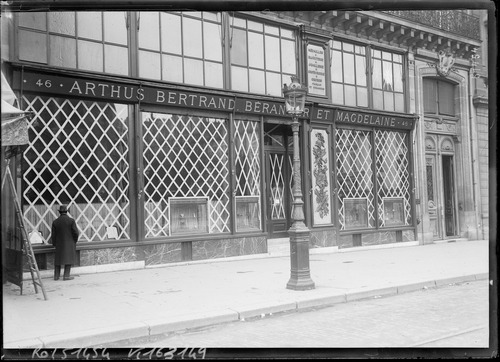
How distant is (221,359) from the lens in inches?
189

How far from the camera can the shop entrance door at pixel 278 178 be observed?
1508 centimetres

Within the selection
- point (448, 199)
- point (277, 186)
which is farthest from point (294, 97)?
point (448, 199)

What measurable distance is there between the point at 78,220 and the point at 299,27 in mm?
8903

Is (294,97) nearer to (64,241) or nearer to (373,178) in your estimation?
(64,241)

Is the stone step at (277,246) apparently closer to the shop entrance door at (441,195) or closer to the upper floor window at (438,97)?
the shop entrance door at (441,195)

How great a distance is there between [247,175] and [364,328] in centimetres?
788

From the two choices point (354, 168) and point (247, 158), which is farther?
point (354, 168)

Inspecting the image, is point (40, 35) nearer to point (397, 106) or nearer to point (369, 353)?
point (369, 353)

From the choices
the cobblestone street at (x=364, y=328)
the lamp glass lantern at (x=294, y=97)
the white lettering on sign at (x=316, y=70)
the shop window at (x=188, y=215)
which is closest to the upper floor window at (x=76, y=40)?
the shop window at (x=188, y=215)

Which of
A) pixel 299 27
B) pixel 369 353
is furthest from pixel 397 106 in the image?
pixel 369 353

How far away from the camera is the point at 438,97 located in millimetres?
18719

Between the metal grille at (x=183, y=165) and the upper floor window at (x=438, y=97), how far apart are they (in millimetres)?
8840

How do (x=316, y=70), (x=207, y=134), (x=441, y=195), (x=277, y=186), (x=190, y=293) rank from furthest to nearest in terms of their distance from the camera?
(x=441, y=195), (x=316, y=70), (x=277, y=186), (x=207, y=134), (x=190, y=293)

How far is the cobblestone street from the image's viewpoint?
19.6ft
